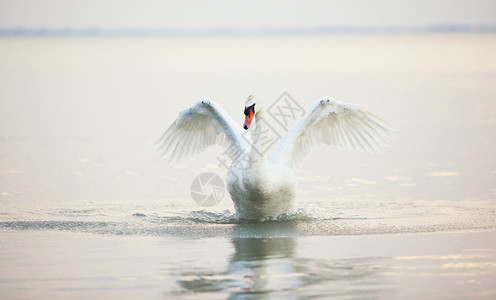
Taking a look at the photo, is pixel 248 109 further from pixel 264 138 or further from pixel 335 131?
pixel 335 131

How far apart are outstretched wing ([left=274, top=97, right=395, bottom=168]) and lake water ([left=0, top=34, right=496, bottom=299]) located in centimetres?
83

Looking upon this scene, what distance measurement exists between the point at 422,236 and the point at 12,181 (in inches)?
292

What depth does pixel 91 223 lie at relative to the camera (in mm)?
12422

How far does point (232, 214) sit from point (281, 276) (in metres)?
4.07

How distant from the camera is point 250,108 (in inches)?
489

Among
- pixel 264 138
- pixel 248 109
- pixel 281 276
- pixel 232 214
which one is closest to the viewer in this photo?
pixel 281 276

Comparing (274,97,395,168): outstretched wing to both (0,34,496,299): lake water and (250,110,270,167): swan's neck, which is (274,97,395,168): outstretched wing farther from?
(0,34,496,299): lake water

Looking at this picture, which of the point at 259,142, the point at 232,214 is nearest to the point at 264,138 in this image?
the point at 259,142

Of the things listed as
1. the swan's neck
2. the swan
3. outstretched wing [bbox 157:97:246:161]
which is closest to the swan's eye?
the swan

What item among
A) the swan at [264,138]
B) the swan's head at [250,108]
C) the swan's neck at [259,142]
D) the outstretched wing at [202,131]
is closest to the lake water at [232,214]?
the swan at [264,138]

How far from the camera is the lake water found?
9.26 m

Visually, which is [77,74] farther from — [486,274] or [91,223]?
[486,274]

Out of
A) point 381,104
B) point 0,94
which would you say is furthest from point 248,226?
point 0,94

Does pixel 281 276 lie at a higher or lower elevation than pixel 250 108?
lower
